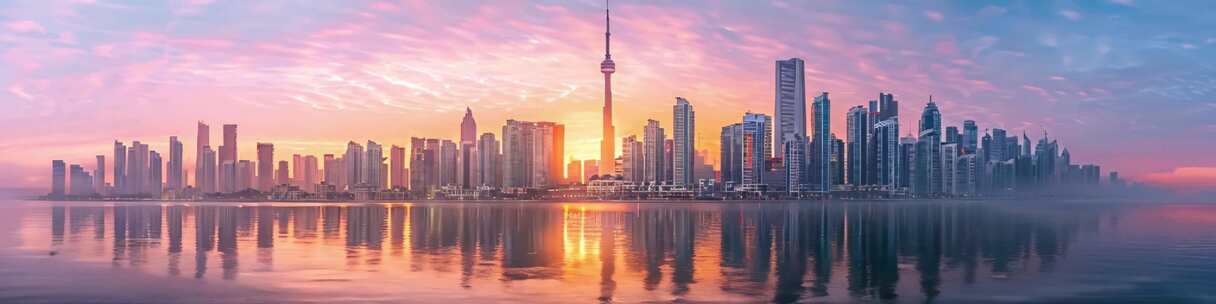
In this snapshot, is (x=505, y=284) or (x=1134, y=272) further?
(x=1134, y=272)

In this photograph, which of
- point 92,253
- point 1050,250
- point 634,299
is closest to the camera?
point 634,299

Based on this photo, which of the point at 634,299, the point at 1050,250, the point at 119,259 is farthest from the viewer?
the point at 1050,250

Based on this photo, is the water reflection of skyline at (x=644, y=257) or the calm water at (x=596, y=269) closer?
the calm water at (x=596, y=269)

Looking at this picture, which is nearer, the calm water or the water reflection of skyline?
the calm water

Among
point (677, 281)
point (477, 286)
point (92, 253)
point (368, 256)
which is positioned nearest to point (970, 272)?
point (677, 281)

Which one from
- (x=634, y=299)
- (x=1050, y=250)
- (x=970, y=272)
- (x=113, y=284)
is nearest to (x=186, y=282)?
(x=113, y=284)

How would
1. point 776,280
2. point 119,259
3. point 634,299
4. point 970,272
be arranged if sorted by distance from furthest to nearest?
point 119,259
point 970,272
point 776,280
point 634,299

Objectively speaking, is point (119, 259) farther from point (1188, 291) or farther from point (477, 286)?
point (1188, 291)

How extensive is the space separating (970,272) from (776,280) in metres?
13.7

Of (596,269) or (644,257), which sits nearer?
(596,269)

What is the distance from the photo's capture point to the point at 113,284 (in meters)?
47.2

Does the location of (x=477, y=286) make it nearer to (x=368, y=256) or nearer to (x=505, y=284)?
(x=505, y=284)

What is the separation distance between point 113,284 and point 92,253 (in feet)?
78.1

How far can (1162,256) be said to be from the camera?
68.1 metres
